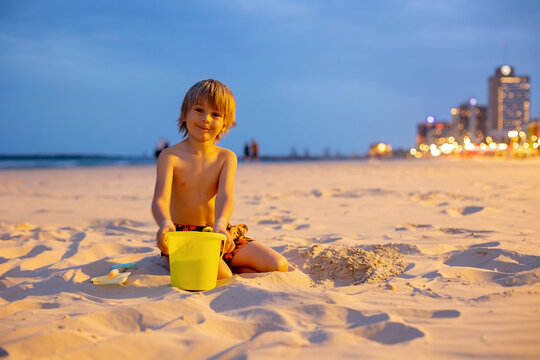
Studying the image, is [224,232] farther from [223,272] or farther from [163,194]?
[163,194]

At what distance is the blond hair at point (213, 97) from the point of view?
2.41 meters

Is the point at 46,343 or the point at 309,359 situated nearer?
the point at 309,359

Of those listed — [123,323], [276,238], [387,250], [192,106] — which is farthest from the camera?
[276,238]

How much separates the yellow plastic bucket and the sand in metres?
0.07

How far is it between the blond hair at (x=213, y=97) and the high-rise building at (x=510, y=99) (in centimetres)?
15745

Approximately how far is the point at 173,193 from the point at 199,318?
1053mm

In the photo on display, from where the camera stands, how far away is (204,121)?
2465 millimetres

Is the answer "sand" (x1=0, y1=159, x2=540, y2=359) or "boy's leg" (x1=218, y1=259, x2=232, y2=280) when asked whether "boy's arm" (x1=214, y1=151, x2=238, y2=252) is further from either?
"sand" (x1=0, y1=159, x2=540, y2=359)

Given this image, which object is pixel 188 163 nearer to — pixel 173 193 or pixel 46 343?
pixel 173 193

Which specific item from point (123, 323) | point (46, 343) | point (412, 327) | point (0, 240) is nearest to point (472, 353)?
point (412, 327)

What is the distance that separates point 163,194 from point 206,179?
11.2 inches

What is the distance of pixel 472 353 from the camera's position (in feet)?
4.43

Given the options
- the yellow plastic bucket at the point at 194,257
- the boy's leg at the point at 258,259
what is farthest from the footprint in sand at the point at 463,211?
the yellow plastic bucket at the point at 194,257

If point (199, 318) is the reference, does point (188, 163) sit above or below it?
above
